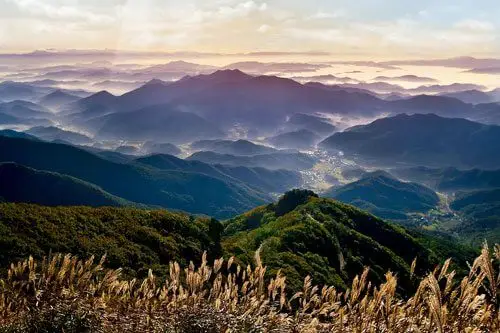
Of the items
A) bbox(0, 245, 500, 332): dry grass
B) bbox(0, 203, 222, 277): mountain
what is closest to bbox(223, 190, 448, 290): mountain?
bbox(0, 203, 222, 277): mountain

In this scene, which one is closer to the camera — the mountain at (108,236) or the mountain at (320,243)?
the mountain at (108,236)

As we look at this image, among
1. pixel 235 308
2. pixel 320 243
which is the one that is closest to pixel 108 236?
pixel 320 243

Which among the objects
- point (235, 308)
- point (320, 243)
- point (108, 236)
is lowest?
point (320, 243)

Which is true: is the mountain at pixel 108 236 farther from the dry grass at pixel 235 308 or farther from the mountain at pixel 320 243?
the dry grass at pixel 235 308

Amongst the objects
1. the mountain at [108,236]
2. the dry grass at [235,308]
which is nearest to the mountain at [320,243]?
the mountain at [108,236]

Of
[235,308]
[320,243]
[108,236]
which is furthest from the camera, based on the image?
[320,243]

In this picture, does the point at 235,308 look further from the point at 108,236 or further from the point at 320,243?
the point at 320,243
